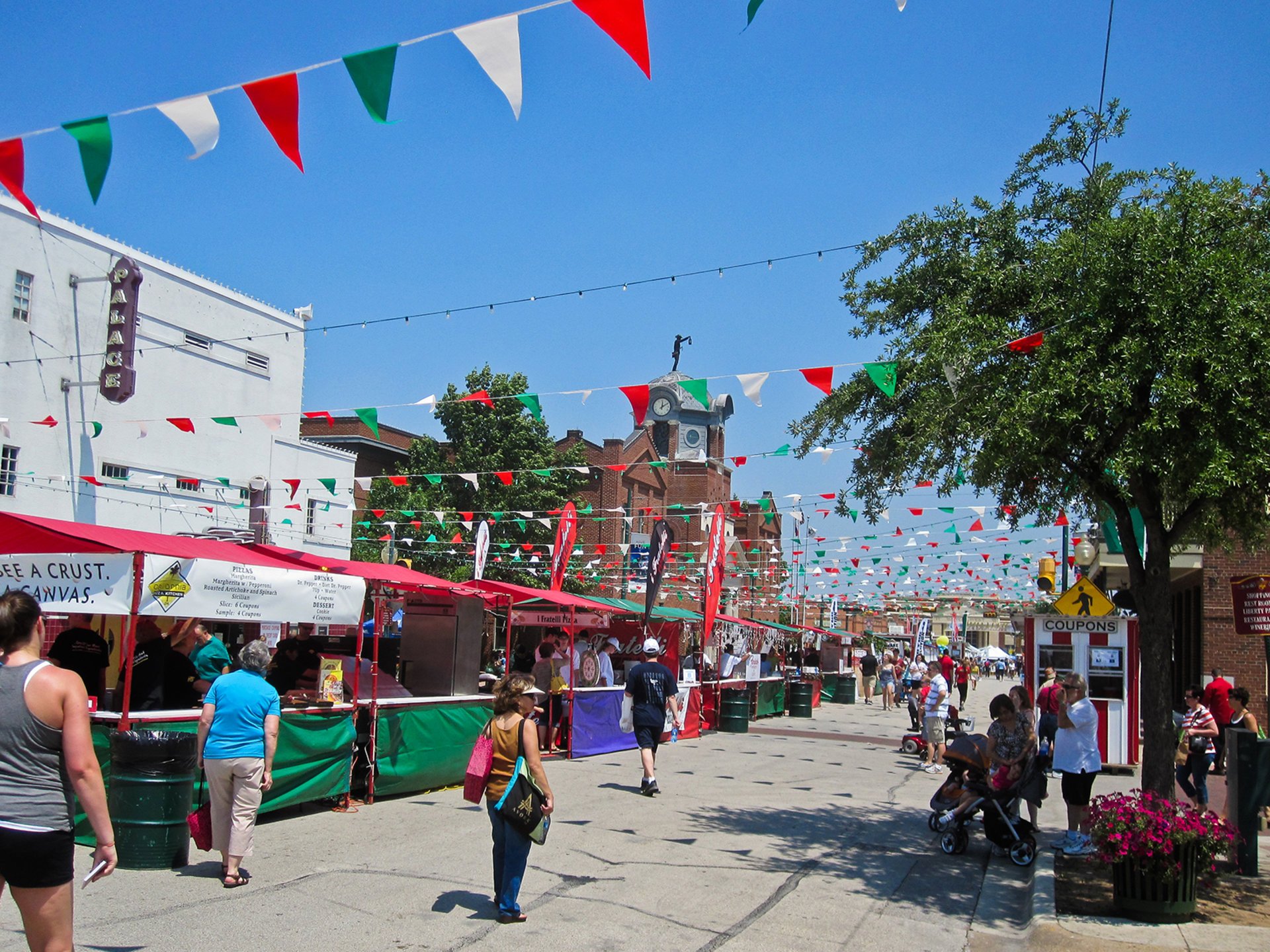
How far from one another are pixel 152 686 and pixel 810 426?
874 cm

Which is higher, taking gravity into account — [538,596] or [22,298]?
[22,298]

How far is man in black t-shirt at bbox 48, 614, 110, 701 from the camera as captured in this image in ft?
29.3

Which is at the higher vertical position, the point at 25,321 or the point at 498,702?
the point at 25,321

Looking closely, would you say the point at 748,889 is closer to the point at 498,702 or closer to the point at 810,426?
the point at 498,702

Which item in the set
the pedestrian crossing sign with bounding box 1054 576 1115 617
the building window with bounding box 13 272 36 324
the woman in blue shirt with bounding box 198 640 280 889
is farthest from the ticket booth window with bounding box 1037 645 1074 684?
the building window with bounding box 13 272 36 324

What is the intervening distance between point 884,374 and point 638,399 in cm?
364

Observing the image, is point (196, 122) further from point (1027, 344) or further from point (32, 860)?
point (1027, 344)

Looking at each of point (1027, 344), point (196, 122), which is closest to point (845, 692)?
point (1027, 344)

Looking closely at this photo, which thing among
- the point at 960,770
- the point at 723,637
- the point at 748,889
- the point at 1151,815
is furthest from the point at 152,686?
the point at 723,637

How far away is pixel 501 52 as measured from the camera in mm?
6684

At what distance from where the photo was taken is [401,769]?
37.3 ft

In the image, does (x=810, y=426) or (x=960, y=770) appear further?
(x=810, y=426)

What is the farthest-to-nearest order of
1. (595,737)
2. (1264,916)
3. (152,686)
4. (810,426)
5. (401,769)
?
(595,737), (810,426), (401,769), (152,686), (1264,916)

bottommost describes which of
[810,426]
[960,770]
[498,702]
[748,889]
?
[748,889]
